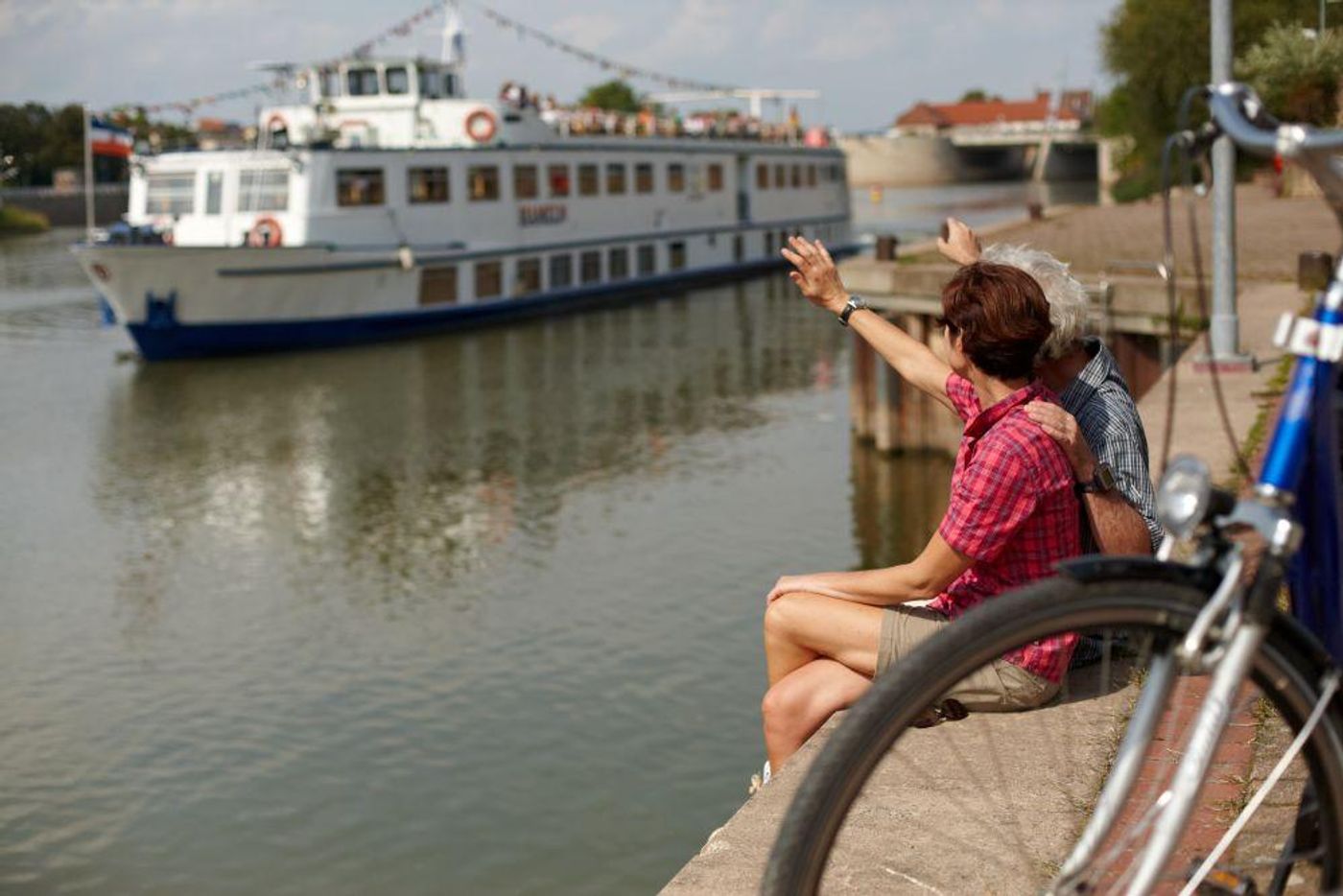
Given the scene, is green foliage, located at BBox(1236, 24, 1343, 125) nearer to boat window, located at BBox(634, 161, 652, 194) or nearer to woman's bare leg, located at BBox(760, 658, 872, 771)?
woman's bare leg, located at BBox(760, 658, 872, 771)

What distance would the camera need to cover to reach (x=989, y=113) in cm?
15575

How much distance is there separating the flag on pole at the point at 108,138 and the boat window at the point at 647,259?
9.73 meters

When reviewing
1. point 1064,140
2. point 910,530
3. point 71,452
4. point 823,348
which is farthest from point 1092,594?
point 1064,140

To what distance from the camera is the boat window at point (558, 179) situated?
3003cm

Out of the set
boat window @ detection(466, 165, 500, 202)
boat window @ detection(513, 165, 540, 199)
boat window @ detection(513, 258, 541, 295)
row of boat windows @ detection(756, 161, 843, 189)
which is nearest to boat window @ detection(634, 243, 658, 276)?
boat window @ detection(513, 258, 541, 295)

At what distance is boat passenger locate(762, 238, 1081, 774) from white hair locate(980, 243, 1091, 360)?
19cm

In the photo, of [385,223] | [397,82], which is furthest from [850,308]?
[397,82]

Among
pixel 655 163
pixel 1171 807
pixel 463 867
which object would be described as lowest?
pixel 463 867

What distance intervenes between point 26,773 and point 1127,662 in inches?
283

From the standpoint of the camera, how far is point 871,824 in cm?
304

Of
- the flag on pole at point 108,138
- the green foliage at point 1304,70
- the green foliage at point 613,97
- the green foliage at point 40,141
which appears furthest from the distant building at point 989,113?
the green foliage at point 1304,70

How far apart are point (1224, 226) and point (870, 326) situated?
7.30 m

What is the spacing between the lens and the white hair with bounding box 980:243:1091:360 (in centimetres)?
403

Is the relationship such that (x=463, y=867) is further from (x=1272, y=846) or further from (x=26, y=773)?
(x=1272, y=846)
